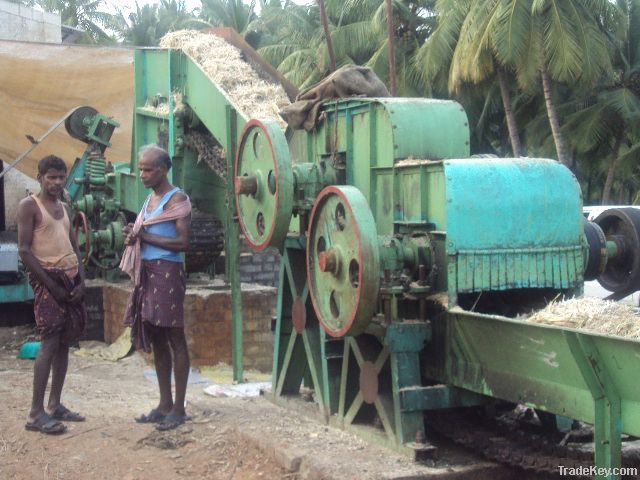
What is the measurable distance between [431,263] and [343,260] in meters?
0.52

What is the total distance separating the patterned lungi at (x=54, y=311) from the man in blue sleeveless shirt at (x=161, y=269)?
0.38m

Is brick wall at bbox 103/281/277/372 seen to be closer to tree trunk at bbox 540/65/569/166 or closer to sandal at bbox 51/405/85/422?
sandal at bbox 51/405/85/422

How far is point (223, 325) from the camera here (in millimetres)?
10086

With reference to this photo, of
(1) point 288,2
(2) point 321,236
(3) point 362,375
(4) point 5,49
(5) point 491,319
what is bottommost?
(3) point 362,375

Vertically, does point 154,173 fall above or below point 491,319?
above

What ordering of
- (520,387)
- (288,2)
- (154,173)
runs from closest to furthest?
1. (520,387)
2. (154,173)
3. (288,2)

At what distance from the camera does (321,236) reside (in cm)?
610

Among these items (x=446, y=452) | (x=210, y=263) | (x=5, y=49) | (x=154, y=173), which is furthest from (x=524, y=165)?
(x=5, y=49)

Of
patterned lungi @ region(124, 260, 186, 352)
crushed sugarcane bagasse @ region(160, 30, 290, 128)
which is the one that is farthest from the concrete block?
crushed sugarcane bagasse @ region(160, 30, 290, 128)

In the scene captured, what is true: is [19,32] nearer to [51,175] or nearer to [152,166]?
[51,175]

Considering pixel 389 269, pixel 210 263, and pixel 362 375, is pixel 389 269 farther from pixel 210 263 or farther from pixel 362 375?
pixel 210 263

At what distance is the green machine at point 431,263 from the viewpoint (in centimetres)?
510

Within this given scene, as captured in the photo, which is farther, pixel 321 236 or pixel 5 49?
pixel 5 49

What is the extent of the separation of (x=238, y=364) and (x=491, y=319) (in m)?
3.99
